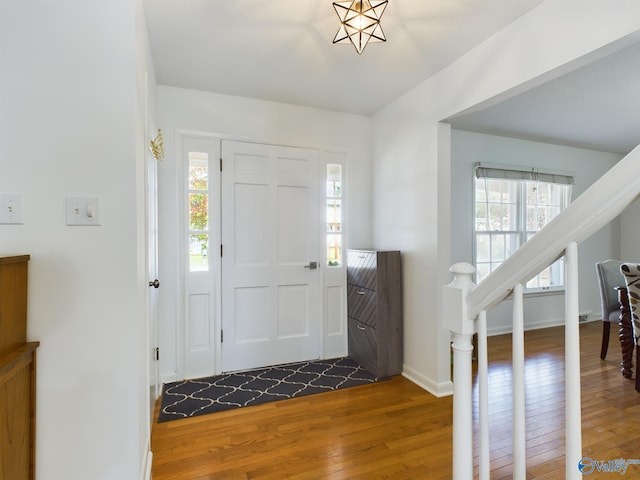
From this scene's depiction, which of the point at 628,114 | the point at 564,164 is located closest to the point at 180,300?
the point at 628,114

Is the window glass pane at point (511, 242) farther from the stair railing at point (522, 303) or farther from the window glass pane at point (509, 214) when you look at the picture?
the stair railing at point (522, 303)

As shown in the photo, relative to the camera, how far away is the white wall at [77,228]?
1.24 m

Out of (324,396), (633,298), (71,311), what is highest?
(71,311)

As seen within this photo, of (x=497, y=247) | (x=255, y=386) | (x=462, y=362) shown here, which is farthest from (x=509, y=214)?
(x=462, y=362)

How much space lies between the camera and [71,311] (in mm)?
1293

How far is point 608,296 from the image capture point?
A: 3191 mm

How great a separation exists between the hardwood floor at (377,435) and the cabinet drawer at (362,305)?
554mm

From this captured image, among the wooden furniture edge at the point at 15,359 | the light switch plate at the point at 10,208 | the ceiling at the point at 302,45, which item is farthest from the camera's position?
the ceiling at the point at 302,45

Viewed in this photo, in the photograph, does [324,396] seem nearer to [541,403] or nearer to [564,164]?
[541,403]

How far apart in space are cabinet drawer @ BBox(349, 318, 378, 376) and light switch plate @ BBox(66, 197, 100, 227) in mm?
2249

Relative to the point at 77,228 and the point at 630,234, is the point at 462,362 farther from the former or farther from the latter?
the point at 630,234

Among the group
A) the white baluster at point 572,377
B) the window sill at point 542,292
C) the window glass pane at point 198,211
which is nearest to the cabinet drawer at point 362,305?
the window glass pane at point 198,211

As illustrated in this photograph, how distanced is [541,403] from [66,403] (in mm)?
2858

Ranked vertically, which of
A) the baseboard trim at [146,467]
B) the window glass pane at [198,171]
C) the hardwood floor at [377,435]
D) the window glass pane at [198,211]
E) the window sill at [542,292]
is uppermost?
the window glass pane at [198,171]
